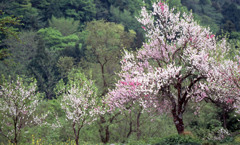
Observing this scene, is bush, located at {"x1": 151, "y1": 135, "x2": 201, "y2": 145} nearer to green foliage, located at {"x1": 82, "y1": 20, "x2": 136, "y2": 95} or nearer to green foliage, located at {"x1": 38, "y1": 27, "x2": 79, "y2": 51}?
green foliage, located at {"x1": 82, "y1": 20, "x2": 136, "y2": 95}

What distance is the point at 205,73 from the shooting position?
1240cm

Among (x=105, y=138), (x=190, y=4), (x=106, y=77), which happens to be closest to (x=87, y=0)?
(x=190, y=4)

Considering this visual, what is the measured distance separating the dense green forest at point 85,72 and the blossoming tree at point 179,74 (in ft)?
2.27

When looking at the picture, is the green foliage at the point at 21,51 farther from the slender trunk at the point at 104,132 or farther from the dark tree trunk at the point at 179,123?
the dark tree trunk at the point at 179,123

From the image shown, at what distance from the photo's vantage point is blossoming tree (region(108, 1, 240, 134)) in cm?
1159

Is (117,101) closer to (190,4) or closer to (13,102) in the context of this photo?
(13,102)

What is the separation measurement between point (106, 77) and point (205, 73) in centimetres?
1298

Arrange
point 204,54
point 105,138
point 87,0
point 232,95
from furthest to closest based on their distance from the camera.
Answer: point 87,0, point 105,138, point 204,54, point 232,95

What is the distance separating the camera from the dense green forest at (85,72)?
49.1 ft

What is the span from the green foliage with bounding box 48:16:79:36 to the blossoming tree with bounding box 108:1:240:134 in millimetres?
46366

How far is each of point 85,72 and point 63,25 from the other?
104 feet

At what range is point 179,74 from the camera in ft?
43.6

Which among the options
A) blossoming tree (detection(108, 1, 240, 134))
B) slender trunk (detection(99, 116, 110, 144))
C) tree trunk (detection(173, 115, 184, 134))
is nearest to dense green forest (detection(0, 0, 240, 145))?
slender trunk (detection(99, 116, 110, 144))

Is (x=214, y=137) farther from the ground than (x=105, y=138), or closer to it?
farther from the ground
